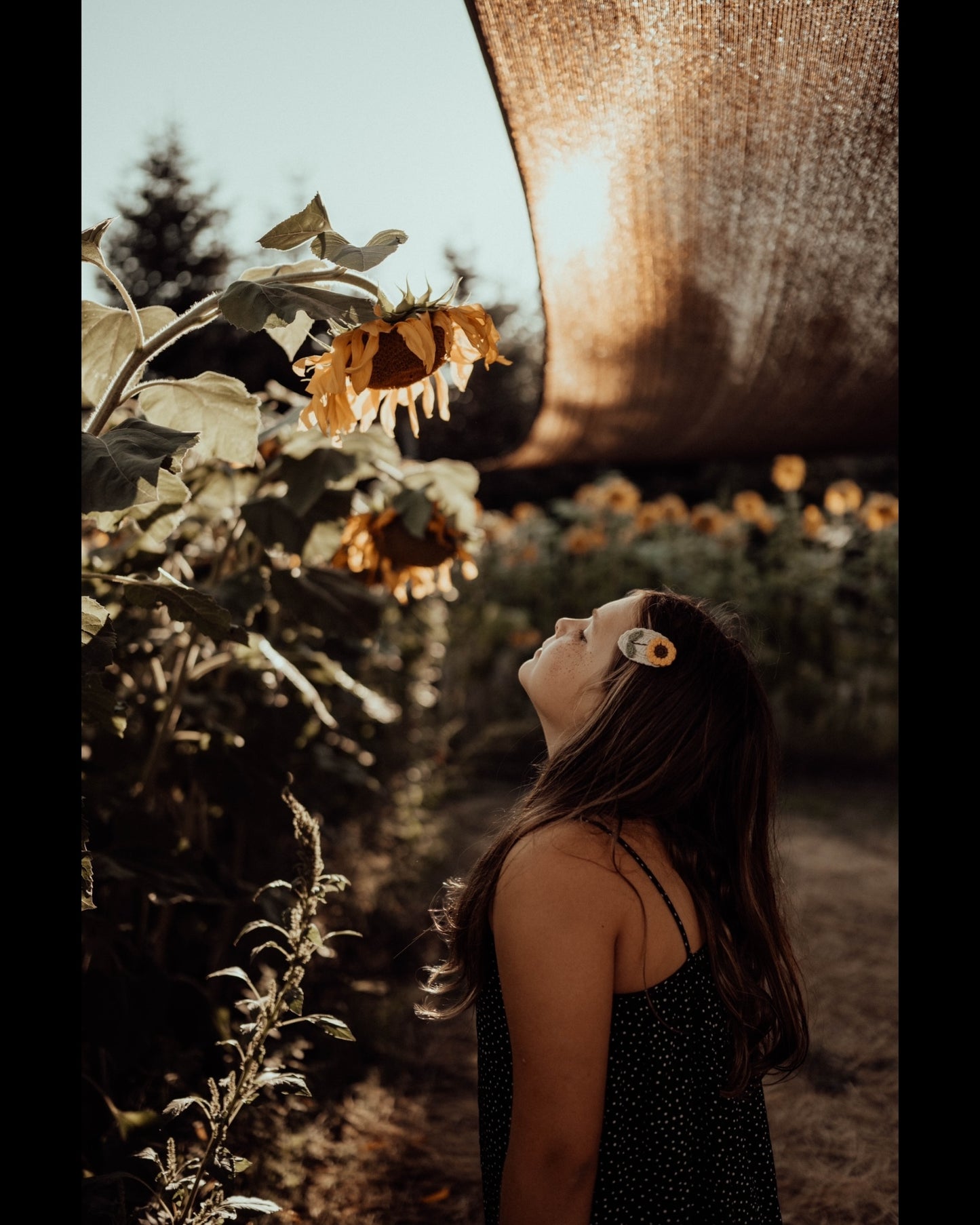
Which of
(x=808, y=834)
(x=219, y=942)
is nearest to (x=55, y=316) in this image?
(x=219, y=942)

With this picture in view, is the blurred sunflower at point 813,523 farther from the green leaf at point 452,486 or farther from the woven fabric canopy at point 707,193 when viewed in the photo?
the green leaf at point 452,486

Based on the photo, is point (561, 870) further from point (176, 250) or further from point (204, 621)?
point (176, 250)

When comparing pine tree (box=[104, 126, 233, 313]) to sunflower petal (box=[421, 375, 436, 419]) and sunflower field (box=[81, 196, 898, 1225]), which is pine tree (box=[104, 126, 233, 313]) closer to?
sunflower field (box=[81, 196, 898, 1225])

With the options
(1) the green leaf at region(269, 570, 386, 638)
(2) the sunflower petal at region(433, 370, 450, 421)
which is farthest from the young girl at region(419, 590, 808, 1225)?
(1) the green leaf at region(269, 570, 386, 638)

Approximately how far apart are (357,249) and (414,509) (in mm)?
849

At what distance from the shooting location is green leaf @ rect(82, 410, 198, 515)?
82 cm

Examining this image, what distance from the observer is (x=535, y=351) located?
1413 centimetres

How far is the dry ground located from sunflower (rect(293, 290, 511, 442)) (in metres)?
1.04

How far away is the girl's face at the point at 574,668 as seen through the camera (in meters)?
1.36

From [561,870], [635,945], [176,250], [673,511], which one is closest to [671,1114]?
[635,945]

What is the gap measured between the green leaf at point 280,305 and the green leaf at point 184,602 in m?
0.37

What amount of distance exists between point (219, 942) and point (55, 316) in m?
A: 1.78

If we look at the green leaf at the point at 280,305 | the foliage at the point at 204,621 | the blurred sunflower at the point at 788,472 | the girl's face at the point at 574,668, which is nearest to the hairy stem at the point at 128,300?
the foliage at the point at 204,621

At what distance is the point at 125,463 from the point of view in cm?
85
